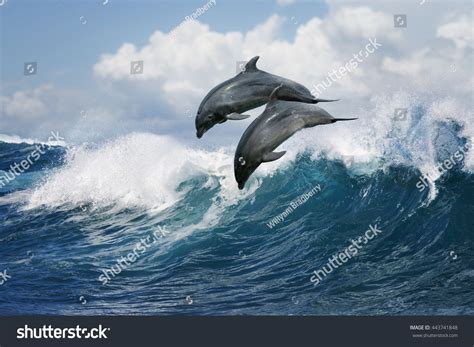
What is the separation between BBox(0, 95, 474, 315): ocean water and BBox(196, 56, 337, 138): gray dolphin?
556 cm

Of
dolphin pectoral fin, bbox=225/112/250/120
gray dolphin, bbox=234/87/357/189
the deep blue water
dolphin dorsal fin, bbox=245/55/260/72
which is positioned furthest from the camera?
the deep blue water

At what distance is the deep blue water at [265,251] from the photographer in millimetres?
10883

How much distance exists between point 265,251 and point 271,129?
841 cm

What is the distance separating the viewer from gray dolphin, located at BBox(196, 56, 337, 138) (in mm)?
5530

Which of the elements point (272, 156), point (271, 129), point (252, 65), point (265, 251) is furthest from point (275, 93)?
point (265, 251)

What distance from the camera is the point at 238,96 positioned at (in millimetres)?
5582

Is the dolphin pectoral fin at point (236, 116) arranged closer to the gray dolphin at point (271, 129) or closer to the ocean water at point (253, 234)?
the gray dolphin at point (271, 129)

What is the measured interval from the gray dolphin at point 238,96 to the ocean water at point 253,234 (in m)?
5.56

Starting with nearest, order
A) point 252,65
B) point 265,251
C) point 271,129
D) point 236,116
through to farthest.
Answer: point 236,116
point 271,129
point 252,65
point 265,251

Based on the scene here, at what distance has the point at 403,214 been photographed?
552 inches

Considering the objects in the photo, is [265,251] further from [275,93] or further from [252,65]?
[275,93]

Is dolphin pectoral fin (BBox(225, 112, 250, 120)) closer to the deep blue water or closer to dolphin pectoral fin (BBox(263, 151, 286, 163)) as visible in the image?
dolphin pectoral fin (BBox(263, 151, 286, 163))

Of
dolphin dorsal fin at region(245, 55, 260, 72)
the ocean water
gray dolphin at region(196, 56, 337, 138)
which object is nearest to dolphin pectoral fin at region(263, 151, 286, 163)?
gray dolphin at region(196, 56, 337, 138)

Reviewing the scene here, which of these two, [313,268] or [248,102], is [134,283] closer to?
[313,268]
